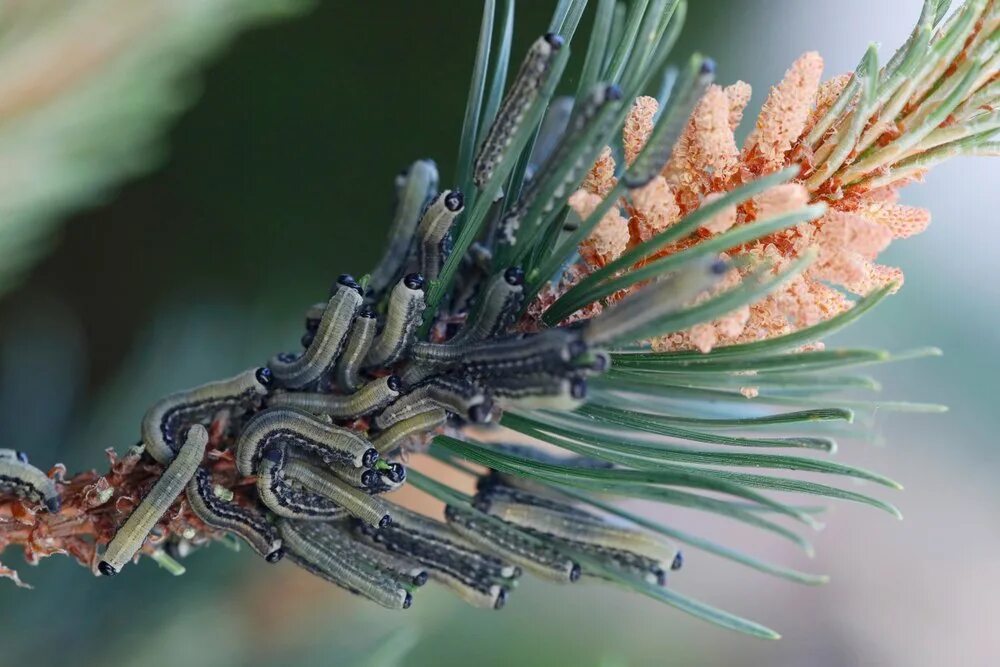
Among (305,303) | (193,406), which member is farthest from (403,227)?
(305,303)

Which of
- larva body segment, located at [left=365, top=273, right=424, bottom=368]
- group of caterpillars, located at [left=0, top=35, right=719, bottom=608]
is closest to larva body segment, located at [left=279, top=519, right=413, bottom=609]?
group of caterpillars, located at [left=0, top=35, right=719, bottom=608]

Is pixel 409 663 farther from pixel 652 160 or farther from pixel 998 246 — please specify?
pixel 998 246

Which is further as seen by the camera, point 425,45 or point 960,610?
point 960,610

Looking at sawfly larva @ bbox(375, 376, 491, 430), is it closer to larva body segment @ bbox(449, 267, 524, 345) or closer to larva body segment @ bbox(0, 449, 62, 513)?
larva body segment @ bbox(449, 267, 524, 345)

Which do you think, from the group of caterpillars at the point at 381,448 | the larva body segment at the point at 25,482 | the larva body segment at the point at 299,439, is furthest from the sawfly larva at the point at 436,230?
the larva body segment at the point at 25,482

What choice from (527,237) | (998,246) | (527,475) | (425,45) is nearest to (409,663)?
(527,475)

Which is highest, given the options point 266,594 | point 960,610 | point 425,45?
point 425,45

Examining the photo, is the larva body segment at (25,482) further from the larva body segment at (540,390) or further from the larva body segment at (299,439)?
the larva body segment at (540,390)
